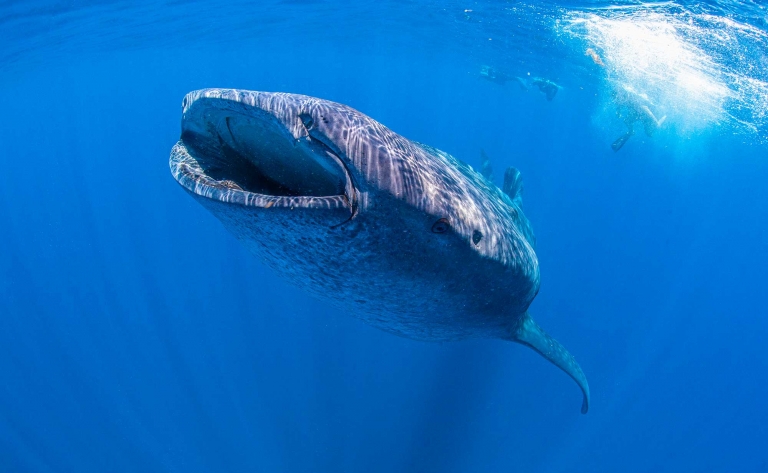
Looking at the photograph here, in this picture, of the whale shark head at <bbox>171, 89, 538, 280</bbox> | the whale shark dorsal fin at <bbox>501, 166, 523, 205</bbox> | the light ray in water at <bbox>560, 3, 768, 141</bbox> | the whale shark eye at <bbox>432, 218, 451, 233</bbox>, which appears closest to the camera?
the whale shark head at <bbox>171, 89, 538, 280</bbox>

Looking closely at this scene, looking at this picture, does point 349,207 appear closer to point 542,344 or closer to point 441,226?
point 441,226

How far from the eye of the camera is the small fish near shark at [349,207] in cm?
203

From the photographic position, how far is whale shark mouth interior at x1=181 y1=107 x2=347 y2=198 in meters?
2.17

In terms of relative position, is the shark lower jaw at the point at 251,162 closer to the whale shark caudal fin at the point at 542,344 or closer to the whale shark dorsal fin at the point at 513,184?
the whale shark caudal fin at the point at 542,344

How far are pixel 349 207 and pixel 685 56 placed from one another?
64.1ft

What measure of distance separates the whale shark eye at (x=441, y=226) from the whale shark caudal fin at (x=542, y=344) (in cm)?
284

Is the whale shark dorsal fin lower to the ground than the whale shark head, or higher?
lower

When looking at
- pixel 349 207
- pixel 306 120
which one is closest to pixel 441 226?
pixel 349 207

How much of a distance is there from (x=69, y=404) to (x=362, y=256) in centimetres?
1951

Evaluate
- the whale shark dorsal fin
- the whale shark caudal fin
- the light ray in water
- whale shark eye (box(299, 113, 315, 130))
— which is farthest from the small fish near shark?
the light ray in water

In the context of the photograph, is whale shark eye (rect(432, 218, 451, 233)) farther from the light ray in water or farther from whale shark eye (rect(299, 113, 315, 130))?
the light ray in water

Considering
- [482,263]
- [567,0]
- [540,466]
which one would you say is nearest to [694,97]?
[567,0]

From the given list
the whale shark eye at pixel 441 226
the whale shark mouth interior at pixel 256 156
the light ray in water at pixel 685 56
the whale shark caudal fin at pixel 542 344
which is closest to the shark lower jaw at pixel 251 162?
the whale shark mouth interior at pixel 256 156

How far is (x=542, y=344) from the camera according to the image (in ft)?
17.6
